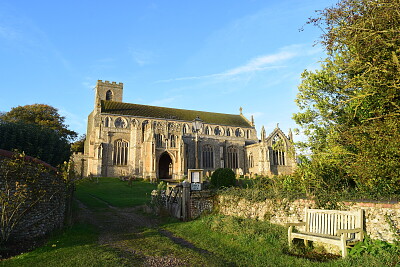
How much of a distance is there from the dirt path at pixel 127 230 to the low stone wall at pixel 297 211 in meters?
2.81

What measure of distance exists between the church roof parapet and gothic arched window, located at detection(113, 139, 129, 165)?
15.6 feet

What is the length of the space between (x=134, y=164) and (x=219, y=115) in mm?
21675

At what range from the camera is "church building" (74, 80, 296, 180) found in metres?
39.5

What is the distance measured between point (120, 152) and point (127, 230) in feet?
104

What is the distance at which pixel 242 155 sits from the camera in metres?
50.0

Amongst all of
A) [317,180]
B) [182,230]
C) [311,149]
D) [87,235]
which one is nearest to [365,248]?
[317,180]

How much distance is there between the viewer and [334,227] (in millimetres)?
6730

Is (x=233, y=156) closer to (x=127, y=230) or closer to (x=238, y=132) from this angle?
(x=238, y=132)

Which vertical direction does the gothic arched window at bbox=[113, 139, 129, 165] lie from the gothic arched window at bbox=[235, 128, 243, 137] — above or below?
below

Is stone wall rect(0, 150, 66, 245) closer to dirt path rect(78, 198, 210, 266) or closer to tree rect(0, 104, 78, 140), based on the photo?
dirt path rect(78, 198, 210, 266)

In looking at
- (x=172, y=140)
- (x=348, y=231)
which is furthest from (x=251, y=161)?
(x=348, y=231)

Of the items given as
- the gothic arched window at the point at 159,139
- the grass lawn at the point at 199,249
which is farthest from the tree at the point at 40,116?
the grass lawn at the point at 199,249

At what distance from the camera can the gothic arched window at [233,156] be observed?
49.1 metres

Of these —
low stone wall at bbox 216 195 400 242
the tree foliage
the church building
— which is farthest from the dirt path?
the church building
